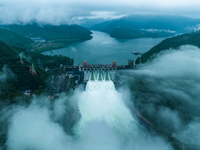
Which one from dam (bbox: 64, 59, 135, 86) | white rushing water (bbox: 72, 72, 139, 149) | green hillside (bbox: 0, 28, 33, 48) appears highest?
green hillside (bbox: 0, 28, 33, 48)

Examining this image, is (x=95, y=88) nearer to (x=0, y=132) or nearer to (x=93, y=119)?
(x=93, y=119)

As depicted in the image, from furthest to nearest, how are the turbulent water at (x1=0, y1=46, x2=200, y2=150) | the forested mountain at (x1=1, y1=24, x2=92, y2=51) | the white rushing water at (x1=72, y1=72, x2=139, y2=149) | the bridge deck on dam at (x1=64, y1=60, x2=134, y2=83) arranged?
1. the forested mountain at (x1=1, y1=24, x2=92, y2=51)
2. the bridge deck on dam at (x1=64, y1=60, x2=134, y2=83)
3. the white rushing water at (x1=72, y1=72, x2=139, y2=149)
4. the turbulent water at (x1=0, y1=46, x2=200, y2=150)

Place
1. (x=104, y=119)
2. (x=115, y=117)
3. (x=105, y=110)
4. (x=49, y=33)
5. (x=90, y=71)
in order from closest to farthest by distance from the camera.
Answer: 1. (x=104, y=119)
2. (x=115, y=117)
3. (x=105, y=110)
4. (x=90, y=71)
5. (x=49, y=33)

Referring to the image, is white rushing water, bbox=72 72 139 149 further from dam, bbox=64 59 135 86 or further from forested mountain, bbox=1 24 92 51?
forested mountain, bbox=1 24 92 51

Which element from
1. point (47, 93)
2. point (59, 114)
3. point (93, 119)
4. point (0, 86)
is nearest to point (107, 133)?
point (93, 119)

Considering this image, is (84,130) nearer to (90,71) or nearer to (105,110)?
(105,110)

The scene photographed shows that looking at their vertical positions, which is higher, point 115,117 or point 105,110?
point 105,110

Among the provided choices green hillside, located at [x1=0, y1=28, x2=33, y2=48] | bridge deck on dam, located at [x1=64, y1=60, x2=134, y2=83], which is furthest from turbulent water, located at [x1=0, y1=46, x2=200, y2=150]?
green hillside, located at [x1=0, y1=28, x2=33, y2=48]

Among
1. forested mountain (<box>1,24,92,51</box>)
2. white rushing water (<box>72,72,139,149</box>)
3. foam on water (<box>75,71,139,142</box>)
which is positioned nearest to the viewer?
white rushing water (<box>72,72,139,149</box>)

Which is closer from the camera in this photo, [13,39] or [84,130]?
[84,130]

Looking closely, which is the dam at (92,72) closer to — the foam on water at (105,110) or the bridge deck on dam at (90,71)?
the bridge deck on dam at (90,71)

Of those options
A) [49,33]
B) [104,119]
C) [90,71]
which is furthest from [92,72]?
[49,33]
